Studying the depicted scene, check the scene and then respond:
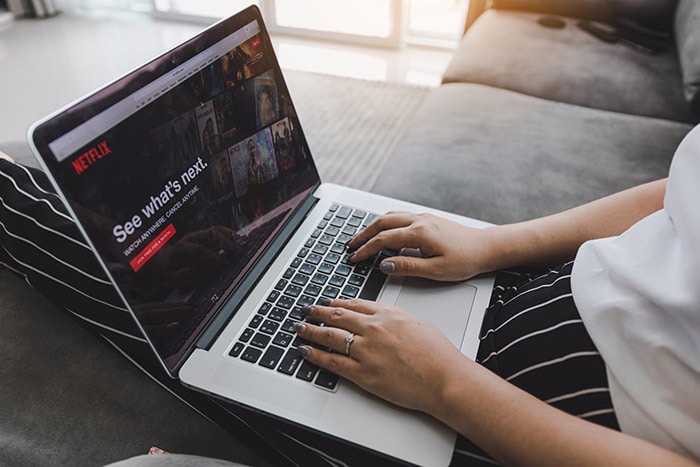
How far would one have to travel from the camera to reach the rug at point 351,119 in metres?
2.14

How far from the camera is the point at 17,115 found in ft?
7.95

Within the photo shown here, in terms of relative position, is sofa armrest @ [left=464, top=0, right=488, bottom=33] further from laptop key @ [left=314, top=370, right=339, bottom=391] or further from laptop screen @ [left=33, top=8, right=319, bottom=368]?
laptop key @ [left=314, top=370, right=339, bottom=391]

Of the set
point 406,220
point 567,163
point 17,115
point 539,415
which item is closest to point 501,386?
point 539,415

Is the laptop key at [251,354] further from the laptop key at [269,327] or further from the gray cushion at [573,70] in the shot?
the gray cushion at [573,70]

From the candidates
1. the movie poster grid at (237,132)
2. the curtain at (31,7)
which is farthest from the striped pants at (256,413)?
the curtain at (31,7)

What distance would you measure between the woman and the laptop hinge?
92mm

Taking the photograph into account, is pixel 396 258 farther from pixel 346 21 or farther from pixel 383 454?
pixel 346 21

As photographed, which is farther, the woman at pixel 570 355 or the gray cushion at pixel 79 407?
the gray cushion at pixel 79 407

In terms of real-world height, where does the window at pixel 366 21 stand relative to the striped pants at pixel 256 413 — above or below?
below

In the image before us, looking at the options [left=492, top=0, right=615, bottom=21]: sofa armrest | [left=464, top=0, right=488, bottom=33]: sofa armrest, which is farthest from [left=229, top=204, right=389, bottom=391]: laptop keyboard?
[left=464, top=0, right=488, bottom=33]: sofa armrest

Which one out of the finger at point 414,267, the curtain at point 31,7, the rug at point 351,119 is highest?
the finger at point 414,267

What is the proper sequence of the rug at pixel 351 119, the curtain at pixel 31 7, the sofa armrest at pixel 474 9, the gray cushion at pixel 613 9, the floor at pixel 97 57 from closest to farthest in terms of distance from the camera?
the gray cushion at pixel 613 9 → the rug at pixel 351 119 → the sofa armrest at pixel 474 9 → the floor at pixel 97 57 → the curtain at pixel 31 7

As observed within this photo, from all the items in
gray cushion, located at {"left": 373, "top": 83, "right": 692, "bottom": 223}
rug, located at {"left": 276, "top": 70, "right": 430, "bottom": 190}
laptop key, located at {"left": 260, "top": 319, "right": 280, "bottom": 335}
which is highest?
laptop key, located at {"left": 260, "top": 319, "right": 280, "bottom": 335}

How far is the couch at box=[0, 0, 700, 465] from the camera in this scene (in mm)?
756
